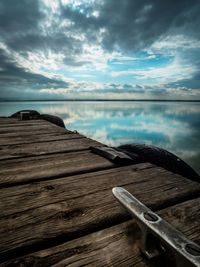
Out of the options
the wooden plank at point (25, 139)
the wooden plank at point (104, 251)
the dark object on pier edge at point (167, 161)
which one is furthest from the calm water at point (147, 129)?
the wooden plank at point (104, 251)

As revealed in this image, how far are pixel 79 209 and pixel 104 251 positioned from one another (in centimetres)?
36

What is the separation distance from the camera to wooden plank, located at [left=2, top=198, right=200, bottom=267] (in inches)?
32.9

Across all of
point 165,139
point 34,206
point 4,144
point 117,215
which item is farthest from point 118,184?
point 165,139

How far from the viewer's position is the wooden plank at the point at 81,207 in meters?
1.00

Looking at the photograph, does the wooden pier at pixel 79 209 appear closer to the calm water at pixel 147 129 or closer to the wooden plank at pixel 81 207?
the wooden plank at pixel 81 207

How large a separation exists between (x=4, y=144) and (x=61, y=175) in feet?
5.04

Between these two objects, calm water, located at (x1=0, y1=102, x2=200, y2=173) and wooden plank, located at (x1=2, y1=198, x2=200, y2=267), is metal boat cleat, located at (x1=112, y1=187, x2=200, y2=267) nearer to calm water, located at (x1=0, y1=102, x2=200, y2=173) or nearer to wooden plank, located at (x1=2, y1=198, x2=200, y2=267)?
wooden plank, located at (x1=2, y1=198, x2=200, y2=267)

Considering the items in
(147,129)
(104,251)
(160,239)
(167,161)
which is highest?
(160,239)

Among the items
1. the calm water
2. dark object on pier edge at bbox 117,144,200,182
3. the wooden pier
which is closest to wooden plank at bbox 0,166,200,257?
the wooden pier

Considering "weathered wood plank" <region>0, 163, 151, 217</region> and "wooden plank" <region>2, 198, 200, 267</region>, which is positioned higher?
"weathered wood plank" <region>0, 163, 151, 217</region>

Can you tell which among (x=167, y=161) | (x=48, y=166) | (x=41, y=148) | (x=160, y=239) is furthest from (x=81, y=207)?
(x=167, y=161)

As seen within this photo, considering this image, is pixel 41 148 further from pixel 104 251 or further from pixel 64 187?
pixel 104 251

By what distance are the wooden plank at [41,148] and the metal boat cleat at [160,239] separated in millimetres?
1612

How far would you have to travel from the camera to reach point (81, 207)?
4.06ft
